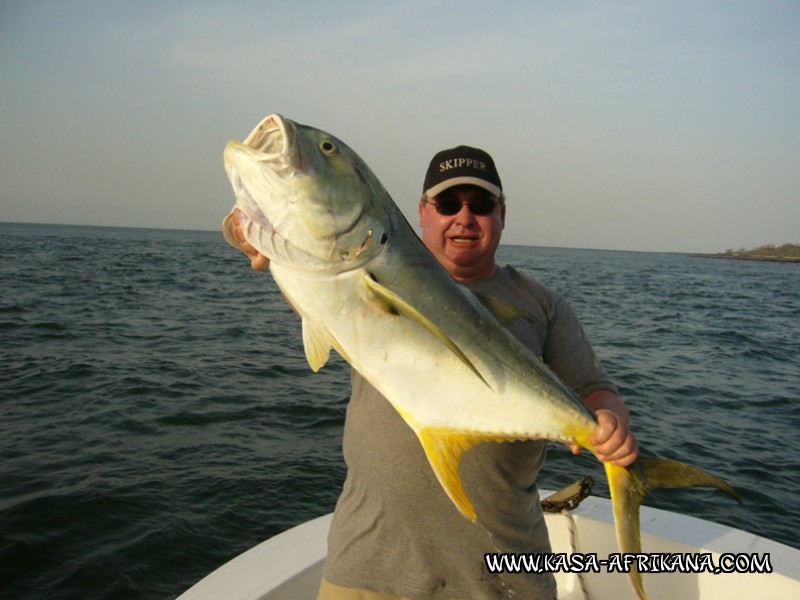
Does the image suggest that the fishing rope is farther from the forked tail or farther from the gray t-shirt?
the forked tail

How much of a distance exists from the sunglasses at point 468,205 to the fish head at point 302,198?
108 centimetres

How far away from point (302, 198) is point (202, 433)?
7692 millimetres

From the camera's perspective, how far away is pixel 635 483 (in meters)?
2.32

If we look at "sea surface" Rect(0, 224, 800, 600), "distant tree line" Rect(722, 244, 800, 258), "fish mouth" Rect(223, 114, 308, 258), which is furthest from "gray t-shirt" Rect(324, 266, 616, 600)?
"distant tree line" Rect(722, 244, 800, 258)

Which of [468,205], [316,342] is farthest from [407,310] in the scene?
[468,205]

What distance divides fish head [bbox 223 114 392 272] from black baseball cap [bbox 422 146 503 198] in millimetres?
1065

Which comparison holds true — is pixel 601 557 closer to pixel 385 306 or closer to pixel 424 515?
pixel 424 515

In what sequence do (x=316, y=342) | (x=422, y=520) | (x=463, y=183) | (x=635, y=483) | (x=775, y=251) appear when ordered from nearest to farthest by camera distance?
(x=316, y=342), (x=635, y=483), (x=422, y=520), (x=463, y=183), (x=775, y=251)

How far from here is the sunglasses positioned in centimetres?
297

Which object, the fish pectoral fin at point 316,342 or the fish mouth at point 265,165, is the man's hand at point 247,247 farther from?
the fish pectoral fin at point 316,342

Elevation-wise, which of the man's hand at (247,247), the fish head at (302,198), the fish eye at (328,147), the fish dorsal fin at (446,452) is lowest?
the fish dorsal fin at (446,452)

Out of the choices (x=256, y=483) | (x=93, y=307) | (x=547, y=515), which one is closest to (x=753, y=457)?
(x=547, y=515)

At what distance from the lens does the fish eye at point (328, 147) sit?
1.93 metres

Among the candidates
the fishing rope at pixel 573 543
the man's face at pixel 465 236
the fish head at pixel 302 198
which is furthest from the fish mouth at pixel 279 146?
the fishing rope at pixel 573 543
